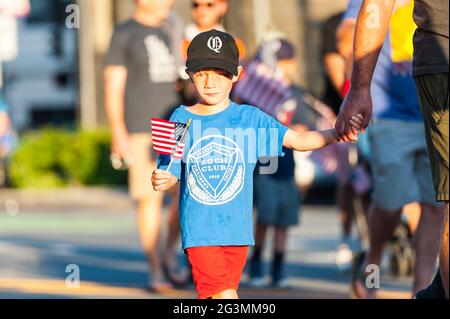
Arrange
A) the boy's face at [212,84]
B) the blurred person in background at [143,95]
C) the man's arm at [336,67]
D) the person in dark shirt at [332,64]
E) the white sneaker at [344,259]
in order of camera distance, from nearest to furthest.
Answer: the boy's face at [212,84] → the blurred person in background at [143,95] → the man's arm at [336,67] → the person in dark shirt at [332,64] → the white sneaker at [344,259]

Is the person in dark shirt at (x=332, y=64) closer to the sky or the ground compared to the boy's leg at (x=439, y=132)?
closer to the sky

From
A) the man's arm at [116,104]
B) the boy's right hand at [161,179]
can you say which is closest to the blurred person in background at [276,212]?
the man's arm at [116,104]

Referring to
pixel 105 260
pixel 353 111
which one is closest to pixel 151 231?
pixel 105 260

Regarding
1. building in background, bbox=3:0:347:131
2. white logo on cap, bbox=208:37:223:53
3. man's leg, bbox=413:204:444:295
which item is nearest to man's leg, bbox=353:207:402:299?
man's leg, bbox=413:204:444:295

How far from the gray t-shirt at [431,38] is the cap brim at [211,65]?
0.76 meters

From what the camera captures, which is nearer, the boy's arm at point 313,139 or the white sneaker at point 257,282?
the boy's arm at point 313,139

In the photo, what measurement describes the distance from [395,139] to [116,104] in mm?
2718

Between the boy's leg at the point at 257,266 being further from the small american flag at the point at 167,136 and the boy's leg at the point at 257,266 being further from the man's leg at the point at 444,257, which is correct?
the man's leg at the point at 444,257

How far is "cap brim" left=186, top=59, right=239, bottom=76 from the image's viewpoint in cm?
589

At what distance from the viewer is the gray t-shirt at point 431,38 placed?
217 inches

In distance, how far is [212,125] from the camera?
5910mm

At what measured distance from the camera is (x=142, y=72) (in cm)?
1008
